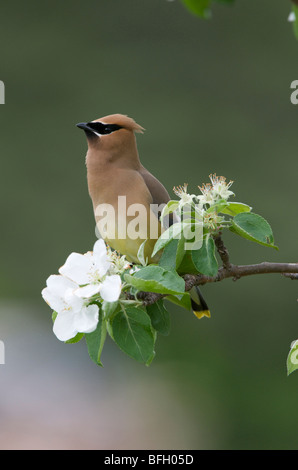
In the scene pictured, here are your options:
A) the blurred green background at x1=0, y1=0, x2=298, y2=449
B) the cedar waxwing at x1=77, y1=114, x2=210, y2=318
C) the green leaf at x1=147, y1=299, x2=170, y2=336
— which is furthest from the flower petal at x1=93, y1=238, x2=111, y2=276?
the blurred green background at x1=0, y1=0, x2=298, y2=449

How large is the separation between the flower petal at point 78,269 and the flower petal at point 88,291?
19 millimetres

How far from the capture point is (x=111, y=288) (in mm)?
1099

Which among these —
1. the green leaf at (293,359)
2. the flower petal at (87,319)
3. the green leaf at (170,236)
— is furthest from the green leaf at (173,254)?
the green leaf at (293,359)

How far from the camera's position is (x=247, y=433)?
5.02m

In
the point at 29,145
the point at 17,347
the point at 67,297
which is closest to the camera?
the point at 67,297

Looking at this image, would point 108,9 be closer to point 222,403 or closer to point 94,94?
point 94,94

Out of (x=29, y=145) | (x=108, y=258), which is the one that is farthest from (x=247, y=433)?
(x=108, y=258)

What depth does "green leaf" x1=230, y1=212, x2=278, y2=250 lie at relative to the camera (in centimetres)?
111

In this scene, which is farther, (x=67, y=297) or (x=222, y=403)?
(x=222, y=403)

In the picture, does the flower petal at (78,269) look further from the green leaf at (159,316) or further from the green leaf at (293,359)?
the green leaf at (293,359)

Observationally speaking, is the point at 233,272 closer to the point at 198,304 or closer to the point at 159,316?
the point at 159,316

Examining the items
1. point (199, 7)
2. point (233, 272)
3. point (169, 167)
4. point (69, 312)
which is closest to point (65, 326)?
point (69, 312)

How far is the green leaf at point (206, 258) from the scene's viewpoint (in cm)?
110

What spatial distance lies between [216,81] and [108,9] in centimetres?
96
